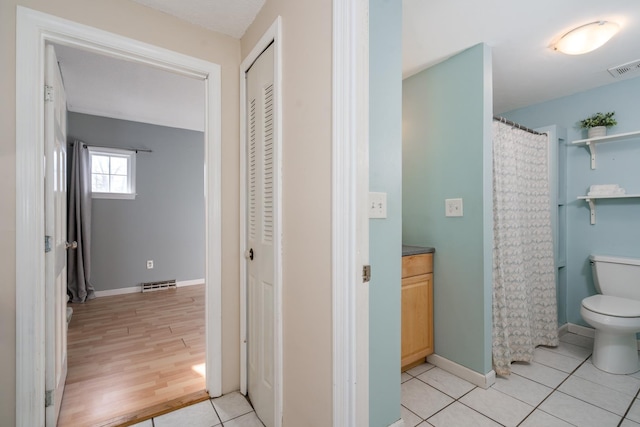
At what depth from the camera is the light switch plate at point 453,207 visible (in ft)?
6.57

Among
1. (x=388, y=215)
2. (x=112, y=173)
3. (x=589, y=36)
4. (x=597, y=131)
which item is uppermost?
(x=589, y=36)

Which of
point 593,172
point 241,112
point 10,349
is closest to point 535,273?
point 593,172

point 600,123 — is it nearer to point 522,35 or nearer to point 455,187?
point 522,35

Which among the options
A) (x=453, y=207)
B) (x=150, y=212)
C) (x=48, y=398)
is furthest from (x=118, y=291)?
(x=453, y=207)

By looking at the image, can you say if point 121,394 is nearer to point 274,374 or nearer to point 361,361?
point 274,374

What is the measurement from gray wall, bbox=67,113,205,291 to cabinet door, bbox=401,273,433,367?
371 cm

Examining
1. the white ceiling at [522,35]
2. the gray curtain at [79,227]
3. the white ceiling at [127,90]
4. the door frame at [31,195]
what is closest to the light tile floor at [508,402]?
the door frame at [31,195]

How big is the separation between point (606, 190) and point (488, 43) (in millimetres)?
1766

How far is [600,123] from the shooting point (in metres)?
2.50

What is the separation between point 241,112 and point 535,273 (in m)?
2.68

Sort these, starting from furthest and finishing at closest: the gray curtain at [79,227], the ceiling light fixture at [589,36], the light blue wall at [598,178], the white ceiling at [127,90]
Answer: the gray curtain at [79,227] < the white ceiling at [127,90] < the light blue wall at [598,178] < the ceiling light fixture at [589,36]

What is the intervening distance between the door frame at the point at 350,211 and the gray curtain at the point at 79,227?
4.11 m

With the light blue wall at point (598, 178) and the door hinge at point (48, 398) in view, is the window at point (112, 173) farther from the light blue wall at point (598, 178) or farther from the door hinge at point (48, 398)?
the light blue wall at point (598, 178)

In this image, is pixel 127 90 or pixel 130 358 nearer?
pixel 130 358
